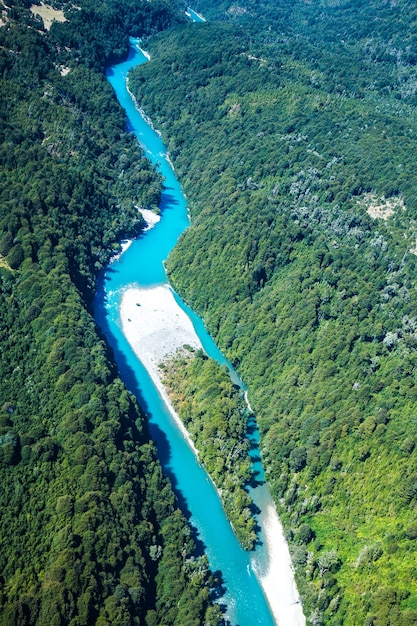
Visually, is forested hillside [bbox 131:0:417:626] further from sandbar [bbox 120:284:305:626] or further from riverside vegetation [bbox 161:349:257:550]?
riverside vegetation [bbox 161:349:257:550]

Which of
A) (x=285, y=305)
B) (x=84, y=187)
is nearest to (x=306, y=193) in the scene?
(x=285, y=305)

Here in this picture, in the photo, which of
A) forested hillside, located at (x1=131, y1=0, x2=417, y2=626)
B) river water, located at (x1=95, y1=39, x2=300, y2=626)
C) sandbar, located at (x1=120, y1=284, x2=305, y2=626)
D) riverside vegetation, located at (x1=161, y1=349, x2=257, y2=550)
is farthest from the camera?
riverside vegetation, located at (x1=161, y1=349, x2=257, y2=550)

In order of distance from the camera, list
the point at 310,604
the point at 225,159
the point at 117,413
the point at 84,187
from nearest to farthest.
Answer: the point at 310,604, the point at 117,413, the point at 84,187, the point at 225,159

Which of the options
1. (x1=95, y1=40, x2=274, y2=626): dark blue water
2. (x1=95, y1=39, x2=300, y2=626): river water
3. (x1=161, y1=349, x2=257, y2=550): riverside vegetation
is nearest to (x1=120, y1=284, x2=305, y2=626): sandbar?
(x1=95, y1=39, x2=300, y2=626): river water

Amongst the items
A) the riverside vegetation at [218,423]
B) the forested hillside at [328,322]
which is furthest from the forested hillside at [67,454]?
the forested hillside at [328,322]

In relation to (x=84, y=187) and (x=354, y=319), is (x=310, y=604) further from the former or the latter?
(x=84, y=187)

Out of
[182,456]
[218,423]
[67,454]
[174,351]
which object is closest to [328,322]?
[174,351]
